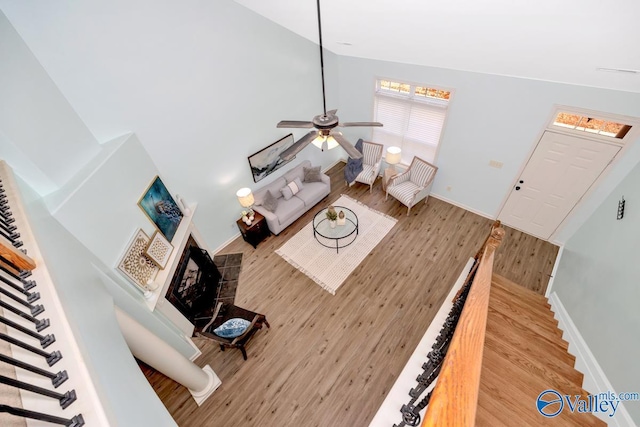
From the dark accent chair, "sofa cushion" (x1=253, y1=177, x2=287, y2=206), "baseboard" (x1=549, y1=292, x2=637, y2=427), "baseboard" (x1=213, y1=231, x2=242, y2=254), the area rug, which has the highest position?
"sofa cushion" (x1=253, y1=177, x2=287, y2=206)

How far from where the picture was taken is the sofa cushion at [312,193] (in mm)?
5781

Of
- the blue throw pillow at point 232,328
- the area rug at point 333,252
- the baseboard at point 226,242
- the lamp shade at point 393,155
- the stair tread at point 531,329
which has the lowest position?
the area rug at point 333,252

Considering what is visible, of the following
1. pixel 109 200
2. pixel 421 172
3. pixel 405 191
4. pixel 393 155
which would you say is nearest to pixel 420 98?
pixel 393 155

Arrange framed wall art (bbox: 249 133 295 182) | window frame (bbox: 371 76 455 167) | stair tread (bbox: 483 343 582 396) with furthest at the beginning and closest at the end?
framed wall art (bbox: 249 133 295 182)
window frame (bbox: 371 76 455 167)
stair tread (bbox: 483 343 582 396)

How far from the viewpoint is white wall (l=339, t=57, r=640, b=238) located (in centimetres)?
365

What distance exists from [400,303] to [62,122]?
5007mm

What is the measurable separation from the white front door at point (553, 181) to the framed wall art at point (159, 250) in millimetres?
6038

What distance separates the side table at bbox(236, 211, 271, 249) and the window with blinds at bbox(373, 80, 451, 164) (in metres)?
3.53

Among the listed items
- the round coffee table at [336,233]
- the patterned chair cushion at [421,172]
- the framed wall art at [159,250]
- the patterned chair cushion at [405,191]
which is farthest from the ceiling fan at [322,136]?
the patterned chair cushion at [421,172]

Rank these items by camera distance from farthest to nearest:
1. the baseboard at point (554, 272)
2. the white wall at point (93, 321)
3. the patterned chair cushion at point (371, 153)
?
the patterned chair cushion at point (371, 153) < the baseboard at point (554, 272) < the white wall at point (93, 321)

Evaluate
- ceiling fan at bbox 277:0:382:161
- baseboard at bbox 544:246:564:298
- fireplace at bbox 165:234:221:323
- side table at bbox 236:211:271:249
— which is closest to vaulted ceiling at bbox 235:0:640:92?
ceiling fan at bbox 277:0:382:161

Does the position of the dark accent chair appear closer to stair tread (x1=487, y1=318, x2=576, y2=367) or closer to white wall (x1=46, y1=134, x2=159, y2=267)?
white wall (x1=46, y1=134, x2=159, y2=267)

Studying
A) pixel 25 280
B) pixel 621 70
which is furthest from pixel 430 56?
pixel 25 280

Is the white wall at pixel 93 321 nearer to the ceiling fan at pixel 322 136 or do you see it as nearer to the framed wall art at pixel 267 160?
the ceiling fan at pixel 322 136
